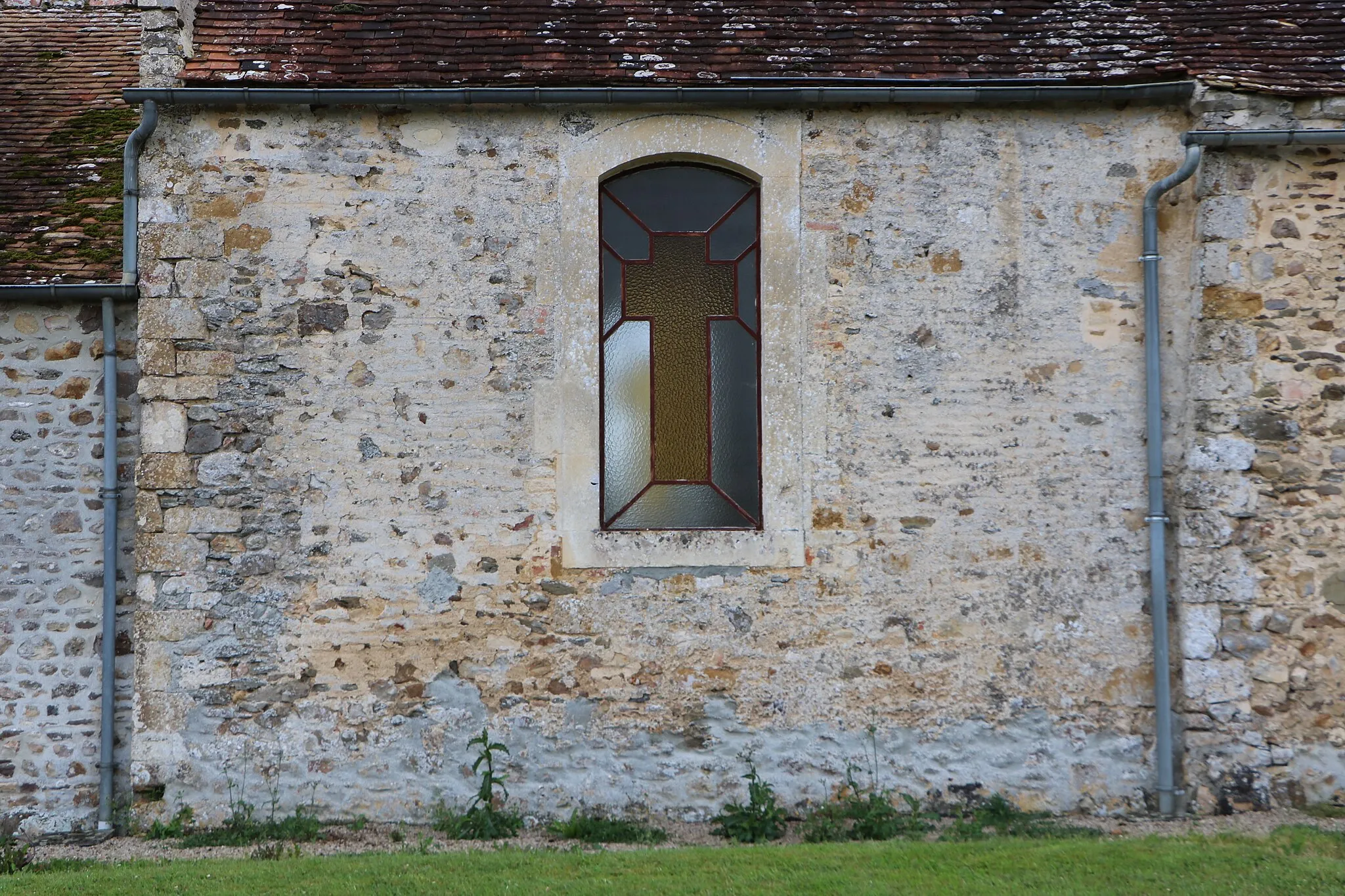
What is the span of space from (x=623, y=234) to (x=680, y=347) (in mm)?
735

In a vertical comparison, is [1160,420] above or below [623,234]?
below

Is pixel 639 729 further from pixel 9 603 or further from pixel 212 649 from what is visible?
pixel 9 603

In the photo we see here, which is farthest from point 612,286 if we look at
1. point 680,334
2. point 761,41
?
point 761,41

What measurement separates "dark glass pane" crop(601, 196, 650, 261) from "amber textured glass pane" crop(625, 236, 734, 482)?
6 centimetres

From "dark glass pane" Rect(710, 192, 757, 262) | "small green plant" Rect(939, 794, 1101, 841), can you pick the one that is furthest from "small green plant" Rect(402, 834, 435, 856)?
"dark glass pane" Rect(710, 192, 757, 262)

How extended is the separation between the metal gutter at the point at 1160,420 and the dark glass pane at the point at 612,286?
116 inches

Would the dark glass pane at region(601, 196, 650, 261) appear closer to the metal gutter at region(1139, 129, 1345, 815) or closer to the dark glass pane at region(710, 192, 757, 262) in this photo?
the dark glass pane at region(710, 192, 757, 262)

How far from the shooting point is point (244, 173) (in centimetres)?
625

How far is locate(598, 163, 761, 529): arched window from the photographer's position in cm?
642

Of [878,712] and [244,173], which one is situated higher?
[244,173]

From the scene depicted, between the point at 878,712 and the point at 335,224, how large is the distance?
405cm

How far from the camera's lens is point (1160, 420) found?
20.4ft

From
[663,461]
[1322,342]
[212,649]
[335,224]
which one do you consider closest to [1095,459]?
[1322,342]

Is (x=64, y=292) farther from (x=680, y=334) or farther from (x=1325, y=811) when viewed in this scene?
(x=1325, y=811)
